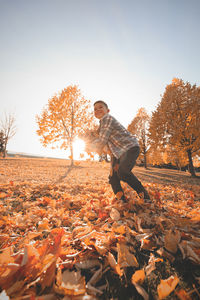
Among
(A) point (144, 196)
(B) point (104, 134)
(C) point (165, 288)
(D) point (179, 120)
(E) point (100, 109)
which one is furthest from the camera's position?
(D) point (179, 120)

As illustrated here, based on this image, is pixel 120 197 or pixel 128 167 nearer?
Result: pixel 128 167

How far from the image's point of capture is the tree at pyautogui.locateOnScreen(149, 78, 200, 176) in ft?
34.5

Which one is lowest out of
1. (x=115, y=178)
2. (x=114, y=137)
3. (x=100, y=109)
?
(x=115, y=178)

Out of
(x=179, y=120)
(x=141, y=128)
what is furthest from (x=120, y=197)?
(x=141, y=128)

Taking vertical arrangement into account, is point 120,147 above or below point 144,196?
above

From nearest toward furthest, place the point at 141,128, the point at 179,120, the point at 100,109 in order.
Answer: the point at 100,109 < the point at 179,120 < the point at 141,128

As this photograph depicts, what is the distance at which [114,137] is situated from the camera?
2648 mm

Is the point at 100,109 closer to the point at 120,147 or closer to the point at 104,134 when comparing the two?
the point at 104,134

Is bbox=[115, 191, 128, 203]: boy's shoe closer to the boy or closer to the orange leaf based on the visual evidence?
the boy

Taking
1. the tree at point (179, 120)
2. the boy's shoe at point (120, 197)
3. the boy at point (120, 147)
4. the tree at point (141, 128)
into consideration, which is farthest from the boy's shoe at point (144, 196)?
the tree at point (141, 128)

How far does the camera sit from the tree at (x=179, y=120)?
10523mm

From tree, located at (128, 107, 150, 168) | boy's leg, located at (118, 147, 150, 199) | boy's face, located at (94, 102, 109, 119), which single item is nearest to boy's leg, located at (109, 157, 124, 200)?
boy's leg, located at (118, 147, 150, 199)

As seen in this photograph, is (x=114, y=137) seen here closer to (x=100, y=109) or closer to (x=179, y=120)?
(x=100, y=109)

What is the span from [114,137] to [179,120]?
10.5 metres
